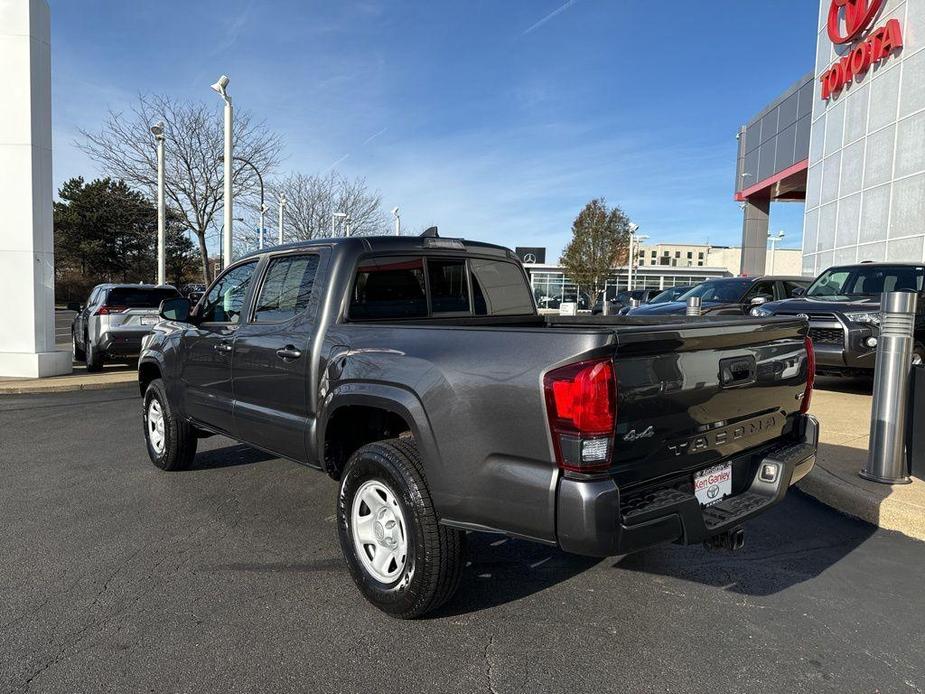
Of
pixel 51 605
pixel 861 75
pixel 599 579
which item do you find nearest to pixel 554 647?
pixel 599 579

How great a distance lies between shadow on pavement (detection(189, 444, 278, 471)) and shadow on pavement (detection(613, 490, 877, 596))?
3571 mm

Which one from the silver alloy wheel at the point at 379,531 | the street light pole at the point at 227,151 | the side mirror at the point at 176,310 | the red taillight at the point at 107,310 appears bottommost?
the silver alloy wheel at the point at 379,531

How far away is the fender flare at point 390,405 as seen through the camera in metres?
2.89

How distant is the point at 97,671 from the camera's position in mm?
2654

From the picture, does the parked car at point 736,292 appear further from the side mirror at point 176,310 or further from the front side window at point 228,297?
the side mirror at point 176,310

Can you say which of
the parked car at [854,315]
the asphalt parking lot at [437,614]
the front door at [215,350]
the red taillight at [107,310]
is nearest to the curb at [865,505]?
the asphalt parking lot at [437,614]

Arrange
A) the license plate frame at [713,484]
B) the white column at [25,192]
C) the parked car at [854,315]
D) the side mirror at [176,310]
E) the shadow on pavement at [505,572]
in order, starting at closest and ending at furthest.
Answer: the license plate frame at [713,484]
the shadow on pavement at [505,572]
the side mirror at [176,310]
the parked car at [854,315]
the white column at [25,192]

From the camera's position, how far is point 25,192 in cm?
1112

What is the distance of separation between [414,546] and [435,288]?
6.06ft

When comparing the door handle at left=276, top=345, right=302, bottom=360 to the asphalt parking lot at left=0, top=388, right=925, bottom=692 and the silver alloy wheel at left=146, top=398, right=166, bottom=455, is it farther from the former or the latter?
the silver alloy wheel at left=146, top=398, right=166, bottom=455

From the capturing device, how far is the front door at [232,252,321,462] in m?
3.84

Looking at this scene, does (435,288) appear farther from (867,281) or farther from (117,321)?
(117,321)

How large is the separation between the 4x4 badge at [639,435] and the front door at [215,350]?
9.95 feet

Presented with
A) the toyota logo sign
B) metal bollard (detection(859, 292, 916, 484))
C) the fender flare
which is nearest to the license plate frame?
the fender flare
